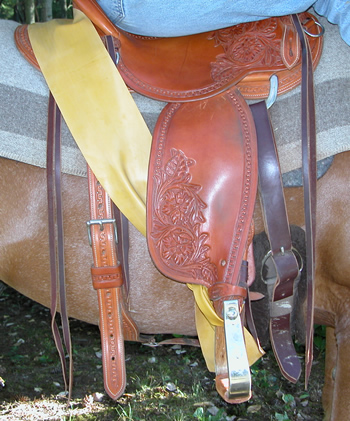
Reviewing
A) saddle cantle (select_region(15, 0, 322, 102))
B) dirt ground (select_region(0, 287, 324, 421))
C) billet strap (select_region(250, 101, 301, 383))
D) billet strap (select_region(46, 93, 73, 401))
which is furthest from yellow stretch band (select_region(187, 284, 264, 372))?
dirt ground (select_region(0, 287, 324, 421))

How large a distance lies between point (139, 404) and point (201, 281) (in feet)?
4.55

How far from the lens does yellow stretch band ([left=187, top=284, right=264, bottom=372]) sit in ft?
3.78

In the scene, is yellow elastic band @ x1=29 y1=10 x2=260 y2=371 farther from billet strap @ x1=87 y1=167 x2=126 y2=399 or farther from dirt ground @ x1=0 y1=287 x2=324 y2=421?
dirt ground @ x1=0 y1=287 x2=324 y2=421

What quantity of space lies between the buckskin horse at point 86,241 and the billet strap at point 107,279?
8 cm

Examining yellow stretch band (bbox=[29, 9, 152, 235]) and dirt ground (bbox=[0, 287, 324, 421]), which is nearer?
yellow stretch band (bbox=[29, 9, 152, 235])

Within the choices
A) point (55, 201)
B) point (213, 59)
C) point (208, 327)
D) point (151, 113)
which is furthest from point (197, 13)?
point (208, 327)

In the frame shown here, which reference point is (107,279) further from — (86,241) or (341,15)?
(341,15)

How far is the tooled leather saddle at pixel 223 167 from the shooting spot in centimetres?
111

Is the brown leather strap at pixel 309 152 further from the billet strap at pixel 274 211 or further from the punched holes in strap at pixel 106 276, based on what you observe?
the punched holes in strap at pixel 106 276

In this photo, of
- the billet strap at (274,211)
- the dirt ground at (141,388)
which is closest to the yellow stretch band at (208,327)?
the billet strap at (274,211)

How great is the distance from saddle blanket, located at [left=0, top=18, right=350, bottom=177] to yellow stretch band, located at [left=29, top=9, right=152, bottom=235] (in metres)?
0.07

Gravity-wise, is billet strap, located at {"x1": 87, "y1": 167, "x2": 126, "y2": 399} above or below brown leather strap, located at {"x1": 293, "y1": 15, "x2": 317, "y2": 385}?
below

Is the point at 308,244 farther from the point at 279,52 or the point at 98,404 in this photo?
the point at 98,404

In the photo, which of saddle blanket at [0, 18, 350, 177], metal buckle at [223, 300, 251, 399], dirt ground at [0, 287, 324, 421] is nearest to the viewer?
metal buckle at [223, 300, 251, 399]
